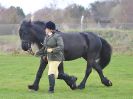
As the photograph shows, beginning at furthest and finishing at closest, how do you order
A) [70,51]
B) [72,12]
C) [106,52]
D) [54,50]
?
[72,12] < [106,52] < [70,51] < [54,50]

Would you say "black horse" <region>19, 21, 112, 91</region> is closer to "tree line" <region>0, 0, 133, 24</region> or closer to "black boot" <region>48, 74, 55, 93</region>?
"black boot" <region>48, 74, 55, 93</region>

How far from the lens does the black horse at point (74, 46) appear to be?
1359 cm

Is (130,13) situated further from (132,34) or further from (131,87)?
(131,87)

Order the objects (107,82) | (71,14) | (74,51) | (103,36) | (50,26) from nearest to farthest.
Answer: (50,26)
(74,51)
(107,82)
(103,36)
(71,14)

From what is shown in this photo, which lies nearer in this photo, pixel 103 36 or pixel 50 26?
pixel 50 26

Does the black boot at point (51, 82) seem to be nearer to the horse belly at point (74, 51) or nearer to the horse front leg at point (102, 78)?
the horse belly at point (74, 51)

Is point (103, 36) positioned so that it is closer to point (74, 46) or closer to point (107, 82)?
point (107, 82)

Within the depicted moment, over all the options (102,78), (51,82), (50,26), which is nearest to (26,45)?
(50,26)

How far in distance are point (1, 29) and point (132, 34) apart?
39.6 feet

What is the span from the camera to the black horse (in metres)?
13.6

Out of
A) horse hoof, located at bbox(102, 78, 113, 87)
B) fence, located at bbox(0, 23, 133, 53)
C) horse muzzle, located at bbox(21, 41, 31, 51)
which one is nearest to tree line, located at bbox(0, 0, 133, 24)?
fence, located at bbox(0, 23, 133, 53)

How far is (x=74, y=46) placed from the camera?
14.1 metres

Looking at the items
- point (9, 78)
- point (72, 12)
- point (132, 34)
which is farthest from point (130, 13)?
point (9, 78)

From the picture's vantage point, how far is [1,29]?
1736 inches
